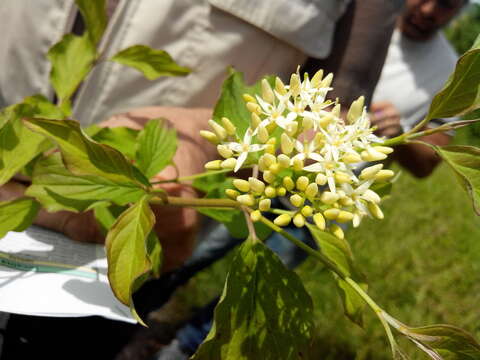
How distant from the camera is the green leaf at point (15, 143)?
1.32ft

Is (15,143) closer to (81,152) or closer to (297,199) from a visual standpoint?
(81,152)

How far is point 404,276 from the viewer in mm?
1562

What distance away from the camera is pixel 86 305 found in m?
0.41

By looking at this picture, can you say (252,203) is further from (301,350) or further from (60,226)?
(60,226)

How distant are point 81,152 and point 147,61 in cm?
23

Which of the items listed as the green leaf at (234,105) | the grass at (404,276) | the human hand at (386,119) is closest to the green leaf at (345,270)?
the green leaf at (234,105)

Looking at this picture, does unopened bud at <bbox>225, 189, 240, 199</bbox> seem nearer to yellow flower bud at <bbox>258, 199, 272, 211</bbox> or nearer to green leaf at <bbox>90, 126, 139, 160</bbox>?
yellow flower bud at <bbox>258, 199, 272, 211</bbox>

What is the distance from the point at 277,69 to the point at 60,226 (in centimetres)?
40

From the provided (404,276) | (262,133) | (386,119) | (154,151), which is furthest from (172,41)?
(404,276)

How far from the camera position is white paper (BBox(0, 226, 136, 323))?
1.28ft

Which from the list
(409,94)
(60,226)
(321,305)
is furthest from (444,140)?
(60,226)

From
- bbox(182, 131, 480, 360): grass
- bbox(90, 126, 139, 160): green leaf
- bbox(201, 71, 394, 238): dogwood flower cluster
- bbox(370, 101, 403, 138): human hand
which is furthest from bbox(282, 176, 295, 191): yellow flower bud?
bbox(182, 131, 480, 360): grass

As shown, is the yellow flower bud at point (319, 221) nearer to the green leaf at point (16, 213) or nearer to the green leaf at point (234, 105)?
the green leaf at point (234, 105)

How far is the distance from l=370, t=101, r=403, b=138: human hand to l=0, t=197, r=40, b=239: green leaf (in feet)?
2.47
